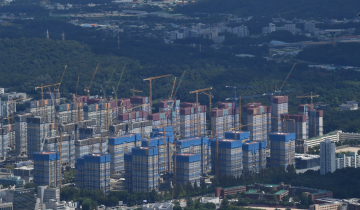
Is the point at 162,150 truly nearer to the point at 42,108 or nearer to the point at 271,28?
the point at 42,108

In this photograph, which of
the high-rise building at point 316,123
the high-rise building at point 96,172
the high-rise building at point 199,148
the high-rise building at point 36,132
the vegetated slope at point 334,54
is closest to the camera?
the high-rise building at point 96,172

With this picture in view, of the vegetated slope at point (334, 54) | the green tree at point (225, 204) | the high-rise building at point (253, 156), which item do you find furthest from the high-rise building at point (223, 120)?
the vegetated slope at point (334, 54)

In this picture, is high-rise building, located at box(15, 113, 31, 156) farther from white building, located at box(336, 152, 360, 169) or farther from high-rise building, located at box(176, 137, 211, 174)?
white building, located at box(336, 152, 360, 169)

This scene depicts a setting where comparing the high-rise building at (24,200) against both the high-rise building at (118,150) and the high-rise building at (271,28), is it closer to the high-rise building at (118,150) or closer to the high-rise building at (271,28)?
the high-rise building at (118,150)

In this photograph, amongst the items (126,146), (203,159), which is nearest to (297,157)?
(203,159)

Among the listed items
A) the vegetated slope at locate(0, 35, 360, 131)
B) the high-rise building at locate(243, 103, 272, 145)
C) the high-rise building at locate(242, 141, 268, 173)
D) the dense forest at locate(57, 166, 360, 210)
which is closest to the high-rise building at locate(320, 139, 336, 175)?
the dense forest at locate(57, 166, 360, 210)

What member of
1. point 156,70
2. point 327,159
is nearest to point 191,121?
point 327,159
